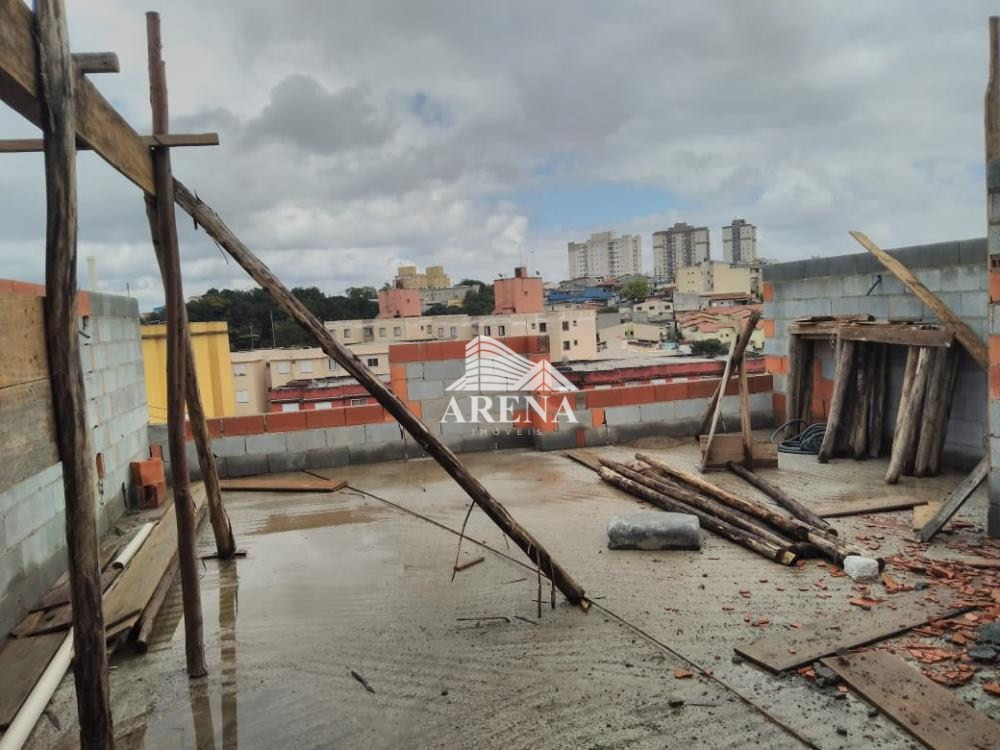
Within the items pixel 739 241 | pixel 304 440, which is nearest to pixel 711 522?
pixel 304 440

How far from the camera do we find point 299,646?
3.65 meters

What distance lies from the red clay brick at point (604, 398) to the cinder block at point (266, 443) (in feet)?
11.8

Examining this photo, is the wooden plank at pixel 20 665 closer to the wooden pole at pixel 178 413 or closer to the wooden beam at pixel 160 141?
the wooden pole at pixel 178 413

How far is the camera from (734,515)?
16.7ft

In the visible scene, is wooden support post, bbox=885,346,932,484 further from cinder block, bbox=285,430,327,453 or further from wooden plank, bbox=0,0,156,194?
wooden plank, bbox=0,0,156,194

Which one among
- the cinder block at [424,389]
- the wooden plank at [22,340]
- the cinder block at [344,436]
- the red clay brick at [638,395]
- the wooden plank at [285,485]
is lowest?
the wooden plank at [285,485]

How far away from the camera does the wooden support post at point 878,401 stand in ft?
23.8

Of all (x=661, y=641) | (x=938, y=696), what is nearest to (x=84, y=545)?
(x=661, y=641)

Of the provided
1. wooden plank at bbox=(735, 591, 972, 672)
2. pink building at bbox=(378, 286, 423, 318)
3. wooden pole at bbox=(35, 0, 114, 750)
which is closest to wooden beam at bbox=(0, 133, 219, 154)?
wooden pole at bbox=(35, 0, 114, 750)

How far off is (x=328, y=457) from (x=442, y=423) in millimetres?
1371

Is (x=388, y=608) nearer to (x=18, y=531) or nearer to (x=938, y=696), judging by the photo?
(x=18, y=531)

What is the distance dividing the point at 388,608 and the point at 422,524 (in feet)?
5.55

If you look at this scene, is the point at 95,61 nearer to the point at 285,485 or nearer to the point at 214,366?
the point at 285,485

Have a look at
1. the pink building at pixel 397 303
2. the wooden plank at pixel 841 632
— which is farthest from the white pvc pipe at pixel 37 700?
the pink building at pixel 397 303
